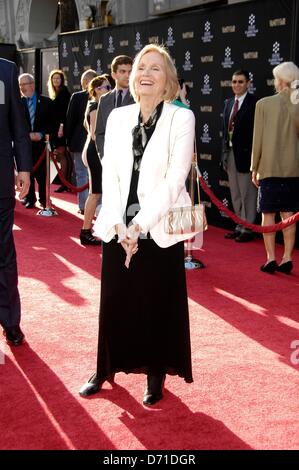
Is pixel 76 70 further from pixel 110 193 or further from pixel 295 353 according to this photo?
pixel 110 193

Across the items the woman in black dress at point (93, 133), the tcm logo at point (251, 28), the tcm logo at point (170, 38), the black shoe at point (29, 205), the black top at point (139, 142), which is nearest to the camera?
the black top at point (139, 142)

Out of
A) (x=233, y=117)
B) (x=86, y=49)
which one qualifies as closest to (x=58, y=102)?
(x=86, y=49)

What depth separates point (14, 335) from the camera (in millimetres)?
3873

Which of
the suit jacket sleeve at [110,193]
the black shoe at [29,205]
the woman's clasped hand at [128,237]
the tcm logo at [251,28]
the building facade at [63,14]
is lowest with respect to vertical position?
the black shoe at [29,205]

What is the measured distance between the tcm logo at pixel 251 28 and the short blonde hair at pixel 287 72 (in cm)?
194

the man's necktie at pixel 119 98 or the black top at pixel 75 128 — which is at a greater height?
the man's necktie at pixel 119 98

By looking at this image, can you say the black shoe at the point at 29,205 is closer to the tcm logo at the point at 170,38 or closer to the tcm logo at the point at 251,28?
the tcm logo at the point at 170,38

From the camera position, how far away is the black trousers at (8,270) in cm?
366

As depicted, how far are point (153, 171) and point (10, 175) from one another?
116cm

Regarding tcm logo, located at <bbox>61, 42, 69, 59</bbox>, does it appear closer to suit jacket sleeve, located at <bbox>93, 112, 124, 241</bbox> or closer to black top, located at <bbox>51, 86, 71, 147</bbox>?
black top, located at <bbox>51, 86, 71, 147</bbox>

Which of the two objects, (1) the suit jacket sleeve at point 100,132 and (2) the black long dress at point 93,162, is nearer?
(1) the suit jacket sleeve at point 100,132

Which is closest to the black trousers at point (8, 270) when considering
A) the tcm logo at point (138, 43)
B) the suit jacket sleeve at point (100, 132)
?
the suit jacket sleeve at point (100, 132)
